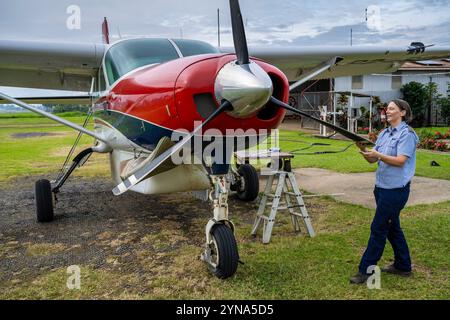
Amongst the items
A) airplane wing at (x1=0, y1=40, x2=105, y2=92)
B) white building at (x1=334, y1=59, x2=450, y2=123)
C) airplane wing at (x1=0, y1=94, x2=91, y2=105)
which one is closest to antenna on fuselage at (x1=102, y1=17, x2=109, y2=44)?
airplane wing at (x1=0, y1=94, x2=91, y2=105)

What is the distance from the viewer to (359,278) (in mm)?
3559

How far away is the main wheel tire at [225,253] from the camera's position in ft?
11.9

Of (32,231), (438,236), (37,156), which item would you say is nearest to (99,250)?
(32,231)

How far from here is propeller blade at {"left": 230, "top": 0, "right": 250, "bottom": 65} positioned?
3.11 metres

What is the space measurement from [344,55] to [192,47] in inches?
155

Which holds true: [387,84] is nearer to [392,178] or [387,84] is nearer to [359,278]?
[392,178]

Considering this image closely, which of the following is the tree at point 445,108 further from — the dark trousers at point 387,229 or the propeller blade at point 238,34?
the propeller blade at point 238,34

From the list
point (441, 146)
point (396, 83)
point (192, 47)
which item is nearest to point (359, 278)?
point (192, 47)

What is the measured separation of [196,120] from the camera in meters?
3.38

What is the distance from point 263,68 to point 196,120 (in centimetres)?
70

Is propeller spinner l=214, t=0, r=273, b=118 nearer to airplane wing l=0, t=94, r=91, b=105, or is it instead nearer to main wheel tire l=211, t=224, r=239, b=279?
main wheel tire l=211, t=224, r=239, b=279

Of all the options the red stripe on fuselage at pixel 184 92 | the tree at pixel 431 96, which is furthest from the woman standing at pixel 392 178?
the tree at pixel 431 96
